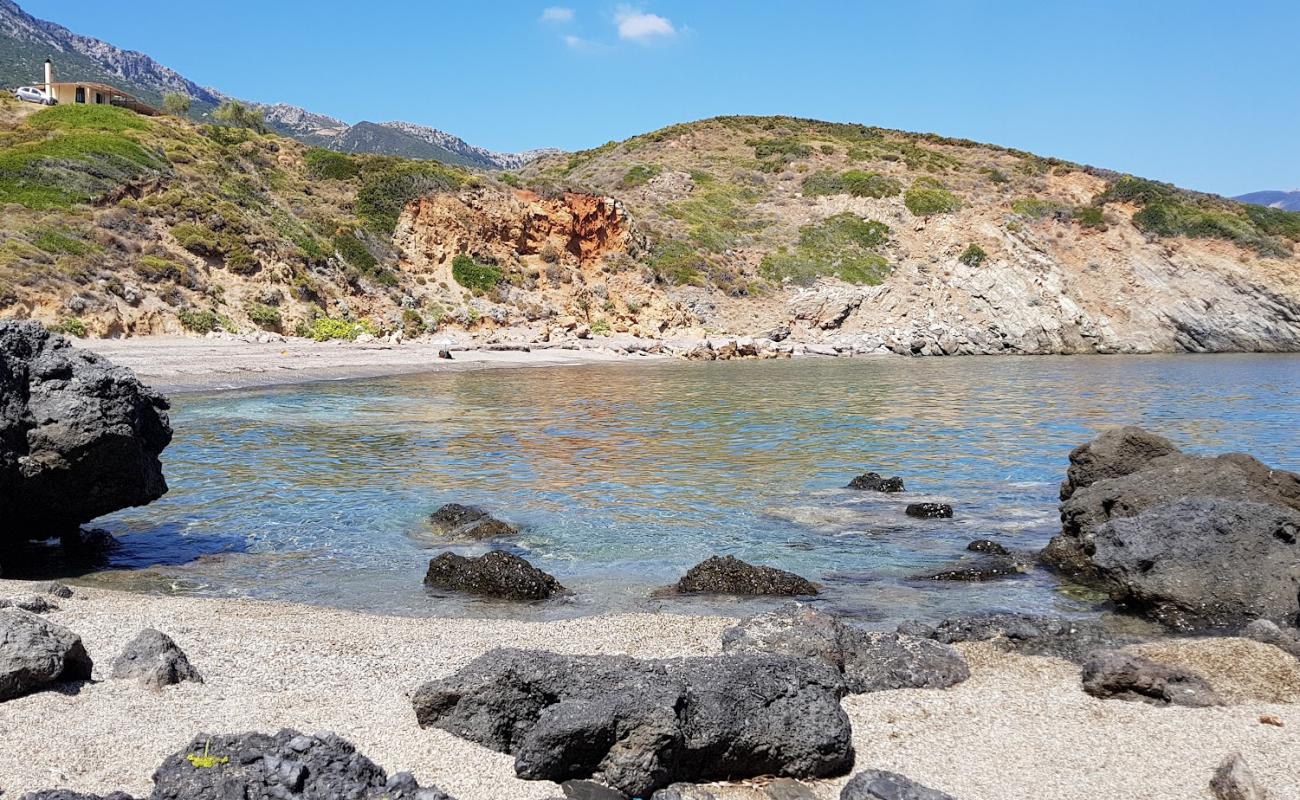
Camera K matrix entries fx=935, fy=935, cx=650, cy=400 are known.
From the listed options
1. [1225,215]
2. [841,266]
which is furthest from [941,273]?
[1225,215]

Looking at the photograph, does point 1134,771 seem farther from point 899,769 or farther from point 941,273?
point 941,273

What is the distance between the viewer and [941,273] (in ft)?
201

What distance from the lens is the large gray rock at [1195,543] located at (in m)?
9.15

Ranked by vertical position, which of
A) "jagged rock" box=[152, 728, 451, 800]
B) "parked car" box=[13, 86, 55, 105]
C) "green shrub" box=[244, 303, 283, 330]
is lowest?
"jagged rock" box=[152, 728, 451, 800]

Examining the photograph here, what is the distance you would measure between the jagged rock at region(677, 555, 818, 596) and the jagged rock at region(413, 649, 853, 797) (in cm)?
388

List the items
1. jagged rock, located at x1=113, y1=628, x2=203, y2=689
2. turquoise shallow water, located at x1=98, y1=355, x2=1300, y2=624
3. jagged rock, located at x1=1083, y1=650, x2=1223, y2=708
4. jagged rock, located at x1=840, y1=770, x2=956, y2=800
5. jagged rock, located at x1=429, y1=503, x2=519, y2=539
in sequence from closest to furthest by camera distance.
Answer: jagged rock, located at x1=840, y1=770, x2=956, y2=800 → jagged rock, located at x1=113, y1=628, x2=203, y2=689 → jagged rock, located at x1=1083, y1=650, x2=1223, y2=708 → turquoise shallow water, located at x1=98, y1=355, x2=1300, y2=624 → jagged rock, located at x1=429, y1=503, x2=519, y2=539

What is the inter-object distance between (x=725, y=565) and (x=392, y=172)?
5132 cm

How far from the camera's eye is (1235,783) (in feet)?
16.4

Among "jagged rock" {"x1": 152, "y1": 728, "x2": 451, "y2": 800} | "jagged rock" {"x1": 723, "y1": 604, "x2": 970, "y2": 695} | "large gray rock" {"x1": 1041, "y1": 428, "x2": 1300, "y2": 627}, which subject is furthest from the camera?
"large gray rock" {"x1": 1041, "y1": 428, "x2": 1300, "y2": 627}

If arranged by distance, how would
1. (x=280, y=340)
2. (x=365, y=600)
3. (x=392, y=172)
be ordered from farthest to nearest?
1. (x=392, y=172)
2. (x=280, y=340)
3. (x=365, y=600)

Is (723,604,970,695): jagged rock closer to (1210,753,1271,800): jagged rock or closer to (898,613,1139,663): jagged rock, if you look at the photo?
(898,613,1139,663): jagged rock

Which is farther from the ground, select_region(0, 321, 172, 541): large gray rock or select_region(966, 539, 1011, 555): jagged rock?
select_region(0, 321, 172, 541): large gray rock

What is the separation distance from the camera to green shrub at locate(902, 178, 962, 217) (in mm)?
68000

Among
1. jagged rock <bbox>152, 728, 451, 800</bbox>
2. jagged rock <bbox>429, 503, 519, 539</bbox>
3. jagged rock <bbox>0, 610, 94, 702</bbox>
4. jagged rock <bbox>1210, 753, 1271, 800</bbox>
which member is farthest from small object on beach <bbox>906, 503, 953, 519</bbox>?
jagged rock <bbox>0, 610, 94, 702</bbox>
